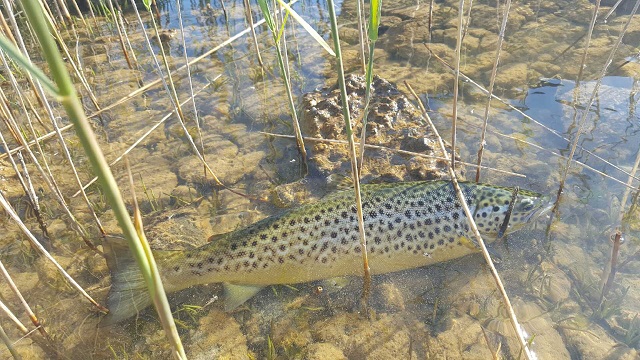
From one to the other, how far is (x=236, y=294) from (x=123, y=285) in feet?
3.09

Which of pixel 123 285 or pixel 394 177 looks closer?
pixel 123 285

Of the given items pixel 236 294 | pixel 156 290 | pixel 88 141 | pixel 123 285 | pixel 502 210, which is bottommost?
pixel 236 294

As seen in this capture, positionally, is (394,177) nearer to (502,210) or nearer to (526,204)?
(502,210)

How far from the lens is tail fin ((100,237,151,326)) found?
3.67 meters

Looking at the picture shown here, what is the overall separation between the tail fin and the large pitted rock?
2.41 m

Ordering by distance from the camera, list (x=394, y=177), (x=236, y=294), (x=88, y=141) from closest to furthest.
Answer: (x=88, y=141), (x=236, y=294), (x=394, y=177)

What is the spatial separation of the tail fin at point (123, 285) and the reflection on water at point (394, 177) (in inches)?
9.7

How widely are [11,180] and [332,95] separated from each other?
4212mm

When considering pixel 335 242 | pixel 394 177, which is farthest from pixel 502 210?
pixel 335 242

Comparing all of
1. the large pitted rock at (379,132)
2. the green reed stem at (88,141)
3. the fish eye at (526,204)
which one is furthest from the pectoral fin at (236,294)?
the fish eye at (526,204)

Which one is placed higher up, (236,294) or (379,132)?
(379,132)

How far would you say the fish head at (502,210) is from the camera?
4.25m

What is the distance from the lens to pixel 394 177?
5.00 m

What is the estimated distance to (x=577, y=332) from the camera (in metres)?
3.69
